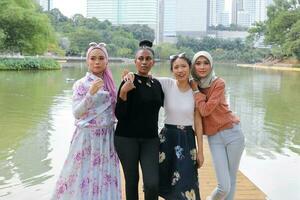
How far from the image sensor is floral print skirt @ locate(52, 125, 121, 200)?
314 cm

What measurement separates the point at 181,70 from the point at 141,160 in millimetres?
677

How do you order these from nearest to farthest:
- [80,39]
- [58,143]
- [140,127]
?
[140,127], [58,143], [80,39]

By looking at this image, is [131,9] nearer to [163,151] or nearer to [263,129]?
[263,129]

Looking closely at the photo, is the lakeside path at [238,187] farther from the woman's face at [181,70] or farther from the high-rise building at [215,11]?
the high-rise building at [215,11]

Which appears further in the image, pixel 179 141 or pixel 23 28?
pixel 23 28

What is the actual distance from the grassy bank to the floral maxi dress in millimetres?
27299

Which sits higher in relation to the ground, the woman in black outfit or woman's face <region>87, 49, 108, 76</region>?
woman's face <region>87, 49, 108, 76</region>

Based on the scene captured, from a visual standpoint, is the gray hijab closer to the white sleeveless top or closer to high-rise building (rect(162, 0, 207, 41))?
the white sleeveless top

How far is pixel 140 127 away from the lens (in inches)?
115

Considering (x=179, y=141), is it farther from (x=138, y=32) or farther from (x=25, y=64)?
(x=138, y=32)

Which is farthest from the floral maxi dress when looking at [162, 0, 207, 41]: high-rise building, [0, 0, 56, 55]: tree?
[162, 0, 207, 41]: high-rise building

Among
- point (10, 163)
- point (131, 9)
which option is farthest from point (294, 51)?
point (131, 9)

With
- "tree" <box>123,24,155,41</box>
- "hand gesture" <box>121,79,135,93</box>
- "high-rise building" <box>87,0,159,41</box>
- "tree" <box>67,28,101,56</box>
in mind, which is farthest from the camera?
"high-rise building" <box>87,0,159,41</box>

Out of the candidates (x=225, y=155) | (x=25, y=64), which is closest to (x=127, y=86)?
(x=225, y=155)
